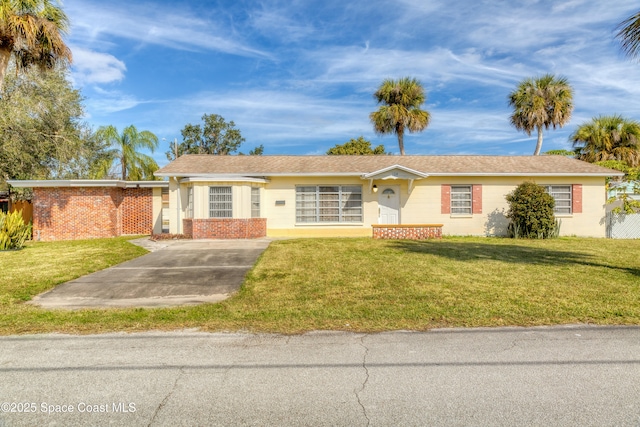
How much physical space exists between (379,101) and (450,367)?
26535 mm

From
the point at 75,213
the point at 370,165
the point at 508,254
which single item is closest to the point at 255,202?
the point at 370,165

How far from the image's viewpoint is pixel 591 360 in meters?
3.80

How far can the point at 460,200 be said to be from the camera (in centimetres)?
1730

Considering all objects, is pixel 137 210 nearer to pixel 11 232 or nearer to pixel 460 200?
pixel 11 232

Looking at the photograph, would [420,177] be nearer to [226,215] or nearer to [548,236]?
[548,236]

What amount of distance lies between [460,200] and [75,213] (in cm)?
1797

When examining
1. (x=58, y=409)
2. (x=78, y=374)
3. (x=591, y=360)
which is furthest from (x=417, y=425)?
(x=78, y=374)

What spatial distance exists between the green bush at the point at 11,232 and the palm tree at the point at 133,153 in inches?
625

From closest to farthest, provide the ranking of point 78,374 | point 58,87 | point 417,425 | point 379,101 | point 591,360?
point 417,425 → point 78,374 → point 591,360 → point 58,87 → point 379,101

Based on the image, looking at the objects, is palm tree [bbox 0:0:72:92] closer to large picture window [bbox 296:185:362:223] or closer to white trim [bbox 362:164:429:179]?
large picture window [bbox 296:185:362:223]

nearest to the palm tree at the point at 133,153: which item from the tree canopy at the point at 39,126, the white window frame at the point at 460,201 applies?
the tree canopy at the point at 39,126

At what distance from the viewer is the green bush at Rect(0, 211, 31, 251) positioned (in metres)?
12.7


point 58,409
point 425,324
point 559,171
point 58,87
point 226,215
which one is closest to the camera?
point 58,409

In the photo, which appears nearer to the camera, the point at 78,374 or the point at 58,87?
the point at 78,374
